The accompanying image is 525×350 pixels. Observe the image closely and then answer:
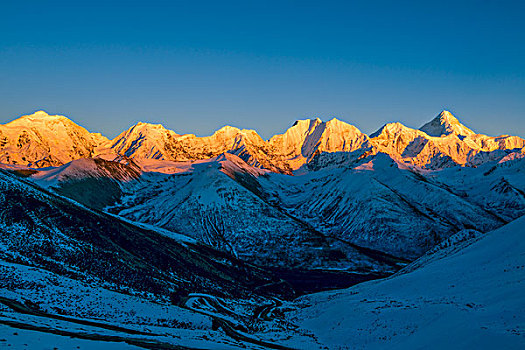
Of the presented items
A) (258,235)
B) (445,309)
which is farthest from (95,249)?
(258,235)

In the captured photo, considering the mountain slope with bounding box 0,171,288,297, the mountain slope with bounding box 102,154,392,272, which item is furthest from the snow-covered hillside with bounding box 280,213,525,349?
the mountain slope with bounding box 102,154,392,272

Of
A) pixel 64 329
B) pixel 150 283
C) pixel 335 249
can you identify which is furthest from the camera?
pixel 335 249

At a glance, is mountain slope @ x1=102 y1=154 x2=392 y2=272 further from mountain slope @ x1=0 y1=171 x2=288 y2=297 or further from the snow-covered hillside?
the snow-covered hillside

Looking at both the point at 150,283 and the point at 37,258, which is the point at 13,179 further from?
the point at 150,283

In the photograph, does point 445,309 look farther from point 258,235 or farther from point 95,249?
point 258,235

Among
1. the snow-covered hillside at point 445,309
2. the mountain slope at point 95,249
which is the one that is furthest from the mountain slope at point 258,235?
the snow-covered hillside at point 445,309

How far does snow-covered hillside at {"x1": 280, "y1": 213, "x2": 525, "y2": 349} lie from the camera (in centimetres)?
3881

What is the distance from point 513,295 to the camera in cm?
4528

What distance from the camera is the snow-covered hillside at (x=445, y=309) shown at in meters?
38.8

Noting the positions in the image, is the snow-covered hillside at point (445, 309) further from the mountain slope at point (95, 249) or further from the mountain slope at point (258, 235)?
the mountain slope at point (258, 235)

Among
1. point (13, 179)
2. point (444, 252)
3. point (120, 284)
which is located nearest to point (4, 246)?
point (120, 284)

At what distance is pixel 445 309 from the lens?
47500mm

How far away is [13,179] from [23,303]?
54285mm

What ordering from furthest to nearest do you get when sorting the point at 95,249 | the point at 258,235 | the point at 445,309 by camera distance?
1. the point at 258,235
2. the point at 95,249
3. the point at 445,309
